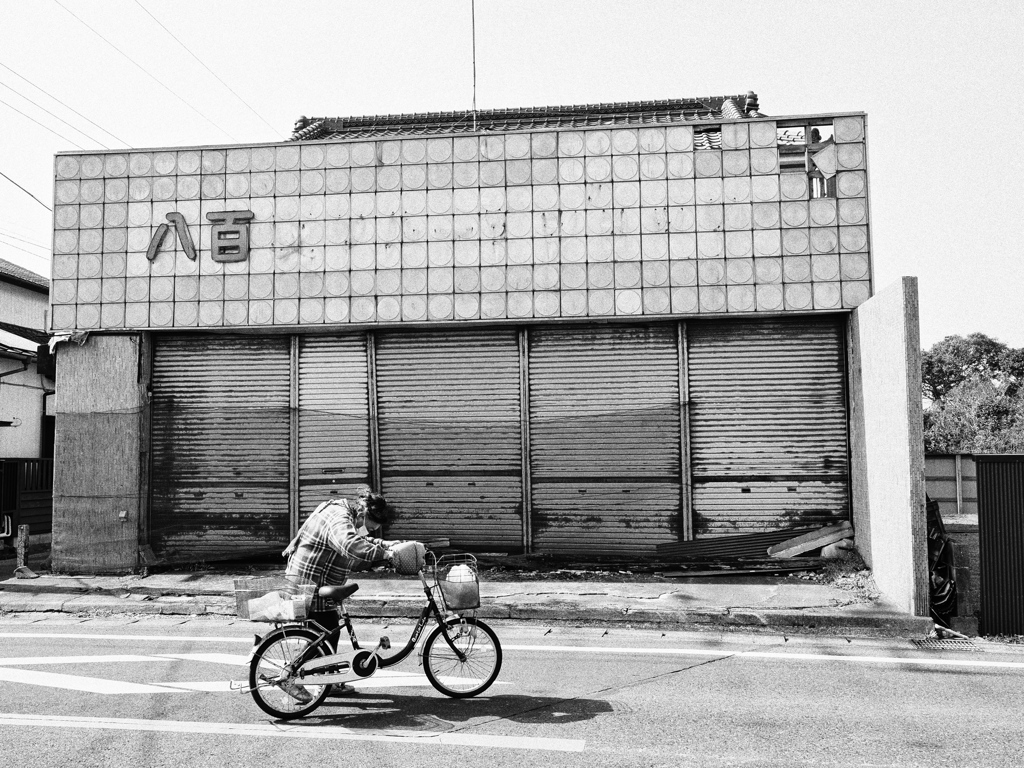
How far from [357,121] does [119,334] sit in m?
7.53

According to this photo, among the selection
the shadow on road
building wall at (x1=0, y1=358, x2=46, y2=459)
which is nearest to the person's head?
the shadow on road

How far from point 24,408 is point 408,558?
58.0 ft

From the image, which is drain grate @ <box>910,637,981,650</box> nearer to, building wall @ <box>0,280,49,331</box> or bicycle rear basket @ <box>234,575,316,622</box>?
bicycle rear basket @ <box>234,575,316,622</box>

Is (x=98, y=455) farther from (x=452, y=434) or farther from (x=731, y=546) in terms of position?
(x=731, y=546)

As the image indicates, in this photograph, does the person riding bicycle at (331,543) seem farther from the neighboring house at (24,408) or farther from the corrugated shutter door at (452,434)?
the neighboring house at (24,408)

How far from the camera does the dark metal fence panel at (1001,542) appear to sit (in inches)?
321

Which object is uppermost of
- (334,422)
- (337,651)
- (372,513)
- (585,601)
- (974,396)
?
(974,396)

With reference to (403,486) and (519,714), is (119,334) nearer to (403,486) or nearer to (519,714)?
(403,486)

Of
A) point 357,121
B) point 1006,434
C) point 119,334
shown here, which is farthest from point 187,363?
point 1006,434

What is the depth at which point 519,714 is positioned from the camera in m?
5.73

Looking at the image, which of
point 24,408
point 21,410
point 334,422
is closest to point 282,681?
point 334,422

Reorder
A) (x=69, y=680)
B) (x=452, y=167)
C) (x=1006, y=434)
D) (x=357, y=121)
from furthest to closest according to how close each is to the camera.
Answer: (x=1006, y=434)
(x=357, y=121)
(x=452, y=167)
(x=69, y=680)

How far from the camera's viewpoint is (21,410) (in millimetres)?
19375

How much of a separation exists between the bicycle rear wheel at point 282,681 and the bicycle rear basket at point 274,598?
129mm
